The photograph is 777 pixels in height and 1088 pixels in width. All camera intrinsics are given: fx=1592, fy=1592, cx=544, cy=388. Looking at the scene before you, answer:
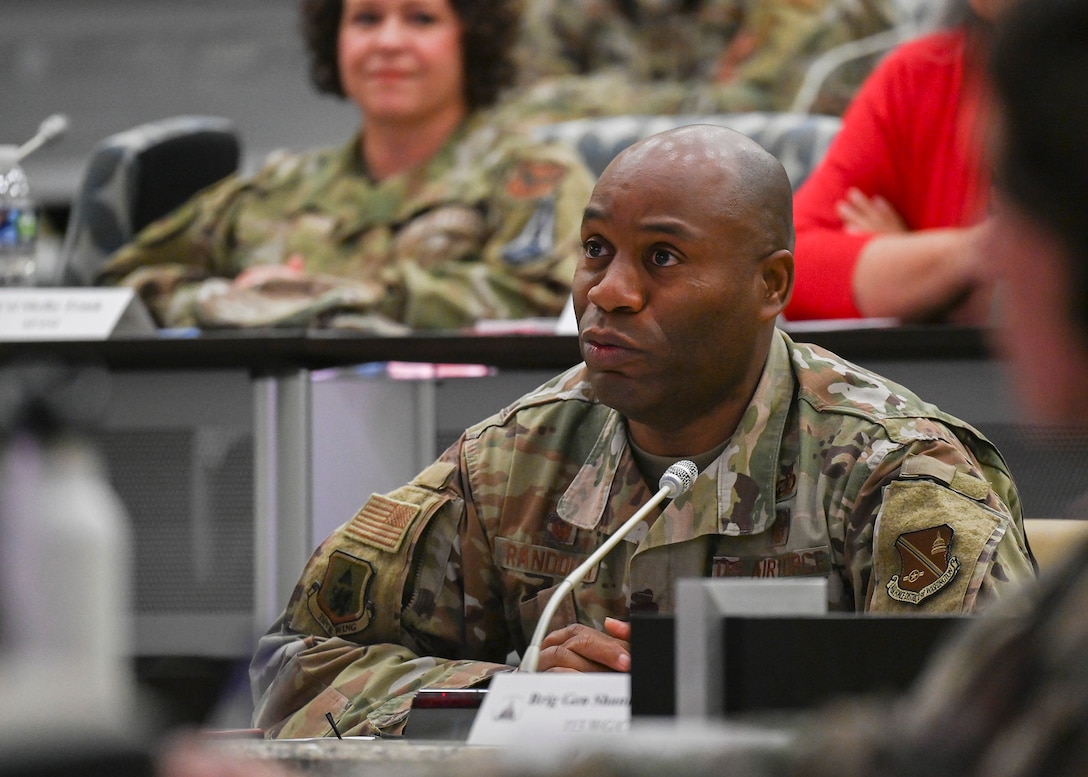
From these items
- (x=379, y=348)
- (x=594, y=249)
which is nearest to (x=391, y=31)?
(x=379, y=348)

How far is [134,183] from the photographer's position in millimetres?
3969

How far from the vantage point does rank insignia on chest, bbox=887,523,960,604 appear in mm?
1542

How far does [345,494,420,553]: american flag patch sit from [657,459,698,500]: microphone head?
0.40m

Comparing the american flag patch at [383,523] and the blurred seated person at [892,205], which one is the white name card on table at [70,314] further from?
the blurred seated person at [892,205]

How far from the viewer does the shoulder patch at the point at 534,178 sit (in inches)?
138

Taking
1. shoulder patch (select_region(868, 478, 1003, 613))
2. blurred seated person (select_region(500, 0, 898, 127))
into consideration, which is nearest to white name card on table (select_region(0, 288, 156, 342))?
shoulder patch (select_region(868, 478, 1003, 613))

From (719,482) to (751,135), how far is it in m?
2.10

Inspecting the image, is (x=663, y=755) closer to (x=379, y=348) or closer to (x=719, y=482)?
(x=719, y=482)

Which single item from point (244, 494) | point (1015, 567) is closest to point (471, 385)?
point (244, 494)

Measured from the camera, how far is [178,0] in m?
6.91

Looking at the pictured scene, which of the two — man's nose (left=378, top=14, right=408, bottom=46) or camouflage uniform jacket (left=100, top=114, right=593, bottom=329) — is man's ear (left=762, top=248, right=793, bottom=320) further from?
man's nose (left=378, top=14, right=408, bottom=46)

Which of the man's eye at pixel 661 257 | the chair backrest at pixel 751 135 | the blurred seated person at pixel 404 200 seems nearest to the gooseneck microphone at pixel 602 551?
the man's eye at pixel 661 257

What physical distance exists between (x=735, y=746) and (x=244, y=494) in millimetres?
2049

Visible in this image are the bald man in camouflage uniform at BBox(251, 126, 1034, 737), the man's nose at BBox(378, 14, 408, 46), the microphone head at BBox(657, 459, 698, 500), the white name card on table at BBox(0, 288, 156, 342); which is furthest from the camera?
the man's nose at BBox(378, 14, 408, 46)
